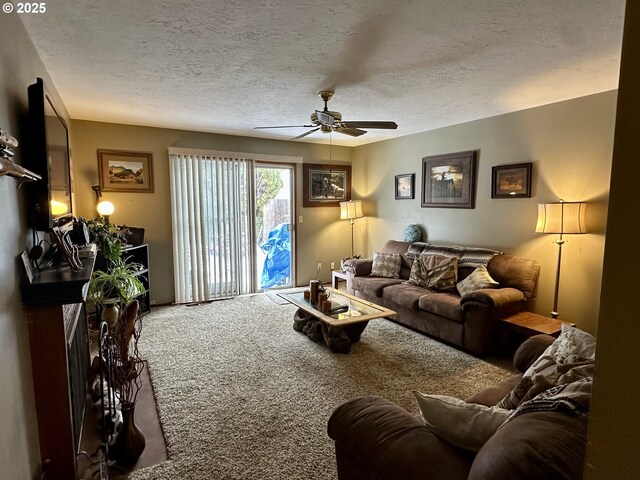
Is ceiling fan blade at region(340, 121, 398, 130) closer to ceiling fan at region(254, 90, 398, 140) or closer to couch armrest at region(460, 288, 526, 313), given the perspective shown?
ceiling fan at region(254, 90, 398, 140)

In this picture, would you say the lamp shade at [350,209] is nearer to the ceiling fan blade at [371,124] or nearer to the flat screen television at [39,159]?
the ceiling fan blade at [371,124]

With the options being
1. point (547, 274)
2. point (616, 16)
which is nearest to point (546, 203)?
point (547, 274)

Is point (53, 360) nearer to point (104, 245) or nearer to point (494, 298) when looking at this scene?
point (104, 245)

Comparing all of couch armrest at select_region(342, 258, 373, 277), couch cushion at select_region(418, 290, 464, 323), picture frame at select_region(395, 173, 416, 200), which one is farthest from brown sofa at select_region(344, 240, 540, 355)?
picture frame at select_region(395, 173, 416, 200)

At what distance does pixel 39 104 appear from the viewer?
1729mm

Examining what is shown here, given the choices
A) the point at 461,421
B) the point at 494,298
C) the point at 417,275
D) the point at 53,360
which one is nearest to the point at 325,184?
the point at 417,275

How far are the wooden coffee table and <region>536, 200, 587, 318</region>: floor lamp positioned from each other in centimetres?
165

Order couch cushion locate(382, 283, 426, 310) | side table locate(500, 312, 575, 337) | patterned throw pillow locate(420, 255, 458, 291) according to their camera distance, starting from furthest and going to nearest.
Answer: patterned throw pillow locate(420, 255, 458, 291), couch cushion locate(382, 283, 426, 310), side table locate(500, 312, 575, 337)

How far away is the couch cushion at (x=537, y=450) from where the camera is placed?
2.55ft

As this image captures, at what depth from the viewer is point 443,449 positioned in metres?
1.15

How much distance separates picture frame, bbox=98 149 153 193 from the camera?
4500 mm

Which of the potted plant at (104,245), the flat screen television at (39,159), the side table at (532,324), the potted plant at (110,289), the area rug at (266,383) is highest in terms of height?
the flat screen television at (39,159)

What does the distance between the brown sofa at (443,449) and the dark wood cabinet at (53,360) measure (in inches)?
50.7

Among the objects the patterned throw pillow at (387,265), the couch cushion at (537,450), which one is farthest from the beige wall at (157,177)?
the couch cushion at (537,450)
